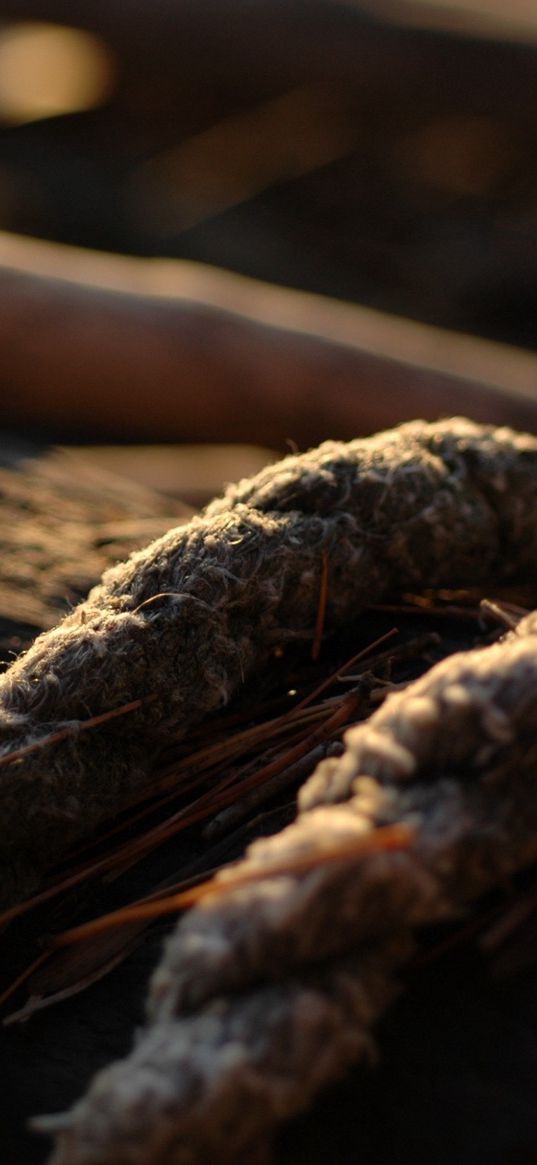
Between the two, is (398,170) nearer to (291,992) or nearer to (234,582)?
(234,582)

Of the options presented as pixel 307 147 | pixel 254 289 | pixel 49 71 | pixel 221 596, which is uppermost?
pixel 49 71

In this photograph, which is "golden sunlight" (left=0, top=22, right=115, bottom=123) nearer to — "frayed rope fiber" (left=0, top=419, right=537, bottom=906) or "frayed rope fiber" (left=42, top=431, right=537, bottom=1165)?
"frayed rope fiber" (left=0, top=419, right=537, bottom=906)

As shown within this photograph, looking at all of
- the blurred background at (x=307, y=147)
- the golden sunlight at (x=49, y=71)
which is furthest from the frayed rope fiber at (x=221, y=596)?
the golden sunlight at (x=49, y=71)

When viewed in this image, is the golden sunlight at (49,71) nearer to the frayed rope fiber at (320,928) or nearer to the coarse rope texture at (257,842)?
the coarse rope texture at (257,842)

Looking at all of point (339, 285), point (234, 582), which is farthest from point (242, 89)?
point (234, 582)

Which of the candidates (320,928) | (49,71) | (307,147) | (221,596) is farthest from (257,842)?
(49,71)

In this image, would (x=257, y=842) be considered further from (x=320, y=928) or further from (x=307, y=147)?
(x=307, y=147)

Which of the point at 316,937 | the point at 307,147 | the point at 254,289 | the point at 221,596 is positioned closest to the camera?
the point at 316,937

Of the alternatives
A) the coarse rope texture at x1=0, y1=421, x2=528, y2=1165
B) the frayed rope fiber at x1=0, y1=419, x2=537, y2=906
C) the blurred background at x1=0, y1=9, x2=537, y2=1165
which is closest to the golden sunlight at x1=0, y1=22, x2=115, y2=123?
the blurred background at x1=0, y1=9, x2=537, y2=1165
